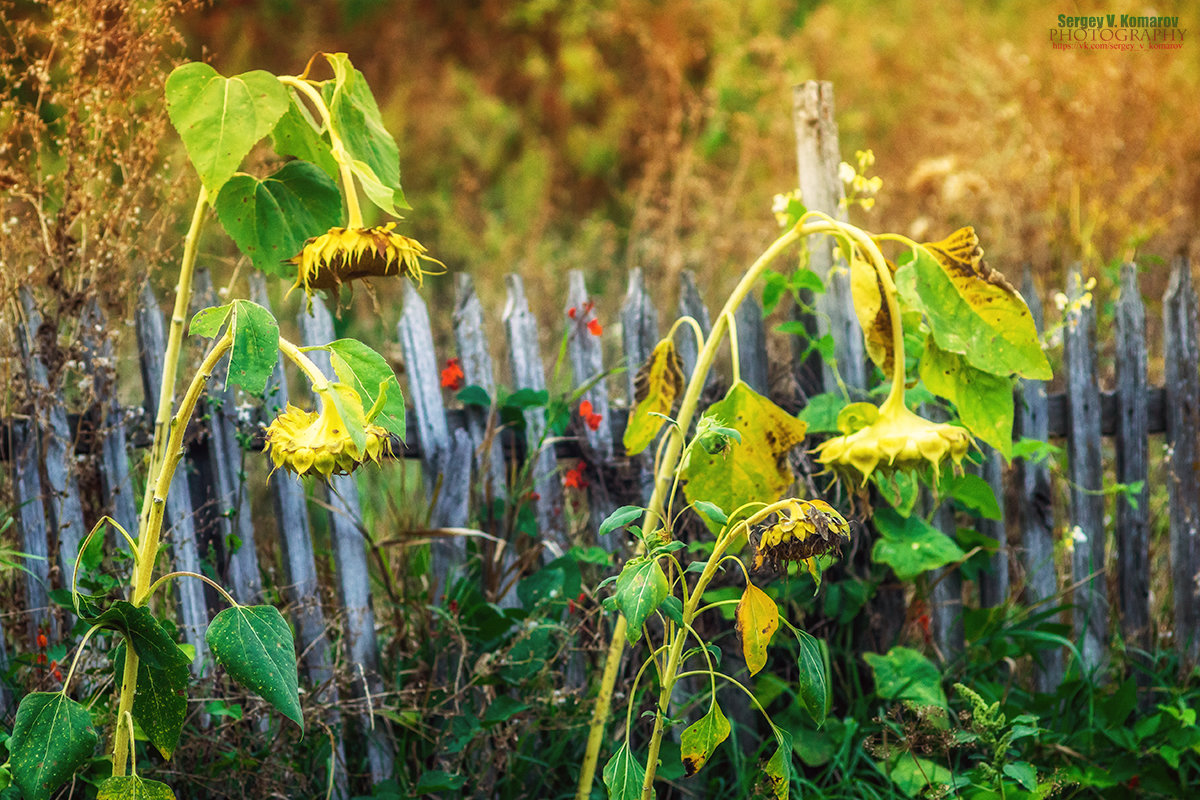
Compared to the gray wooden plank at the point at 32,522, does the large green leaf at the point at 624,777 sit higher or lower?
lower

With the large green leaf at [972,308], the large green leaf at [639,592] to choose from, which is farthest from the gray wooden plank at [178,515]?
the large green leaf at [972,308]

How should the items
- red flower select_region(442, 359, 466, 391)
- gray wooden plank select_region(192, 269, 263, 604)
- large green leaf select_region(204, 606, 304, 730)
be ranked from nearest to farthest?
large green leaf select_region(204, 606, 304, 730), gray wooden plank select_region(192, 269, 263, 604), red flower select_region(442, 359, 466, 391)

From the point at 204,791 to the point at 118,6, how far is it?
152cm

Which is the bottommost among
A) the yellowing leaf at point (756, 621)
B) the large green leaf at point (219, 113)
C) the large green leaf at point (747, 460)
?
the yellowing leaf at point (756, 621)

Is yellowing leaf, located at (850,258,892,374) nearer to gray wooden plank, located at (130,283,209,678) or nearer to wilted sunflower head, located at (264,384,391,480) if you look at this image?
wilted sunflower head, located at (264,384,391,480)

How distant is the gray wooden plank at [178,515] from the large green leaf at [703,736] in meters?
1.04

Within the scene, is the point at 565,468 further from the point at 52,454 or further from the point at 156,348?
the point at 52,454

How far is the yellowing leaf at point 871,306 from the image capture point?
57.0 inches

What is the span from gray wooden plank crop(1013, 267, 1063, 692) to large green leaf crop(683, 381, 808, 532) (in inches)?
48.9

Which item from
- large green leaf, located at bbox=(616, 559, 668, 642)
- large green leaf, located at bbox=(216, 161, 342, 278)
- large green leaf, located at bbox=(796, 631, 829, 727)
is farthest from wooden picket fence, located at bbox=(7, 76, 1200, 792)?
large green leaf, located at bbox=(796, 631, 829, 727)

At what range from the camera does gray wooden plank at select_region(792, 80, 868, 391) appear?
2404mm

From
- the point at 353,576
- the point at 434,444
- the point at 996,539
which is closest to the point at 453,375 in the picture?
the point at 434,444

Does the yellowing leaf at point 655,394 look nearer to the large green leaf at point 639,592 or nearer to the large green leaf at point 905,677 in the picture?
the large green leaf at point 639,592

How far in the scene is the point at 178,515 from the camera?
193cm
